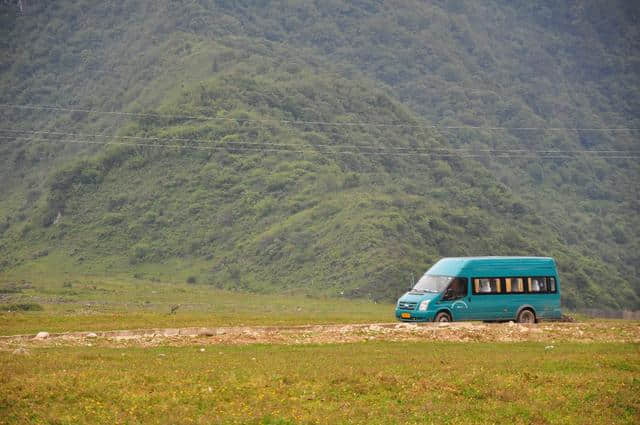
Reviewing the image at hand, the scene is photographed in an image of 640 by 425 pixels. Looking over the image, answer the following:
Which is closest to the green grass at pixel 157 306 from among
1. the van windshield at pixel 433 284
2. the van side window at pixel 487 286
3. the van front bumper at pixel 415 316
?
the van front bumper at pixel 415 316

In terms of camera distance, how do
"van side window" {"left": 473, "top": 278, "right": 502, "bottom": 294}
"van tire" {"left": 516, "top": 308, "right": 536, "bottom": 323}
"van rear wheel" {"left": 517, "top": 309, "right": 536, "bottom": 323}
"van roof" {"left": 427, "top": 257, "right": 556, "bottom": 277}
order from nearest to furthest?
"van roof" {"left": 427, "top": 257, "right": 556, "bottom": 277} → "van side window" {"left": 473, "top": 278, "right": 502, "bottom": 294} → "van tire" {"left": 516, "top": 308, "right": 536, "bottom": 323} → "van rear wheel" {"left": 517, "top": 309, "right": 536, "bottom": 323}

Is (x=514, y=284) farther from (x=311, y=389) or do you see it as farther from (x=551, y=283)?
(x=311, y=389)

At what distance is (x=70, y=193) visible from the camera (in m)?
114

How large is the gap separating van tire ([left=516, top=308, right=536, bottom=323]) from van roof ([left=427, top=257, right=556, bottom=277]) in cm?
194

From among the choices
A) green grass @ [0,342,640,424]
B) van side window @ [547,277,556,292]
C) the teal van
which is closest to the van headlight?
the teal van

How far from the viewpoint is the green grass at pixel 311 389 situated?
22.5m

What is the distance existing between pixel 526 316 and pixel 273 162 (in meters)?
75.1

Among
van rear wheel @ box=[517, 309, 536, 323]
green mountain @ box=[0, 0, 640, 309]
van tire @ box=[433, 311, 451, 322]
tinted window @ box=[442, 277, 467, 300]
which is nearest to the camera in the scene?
van tire @ box=[433, 311, 451, 322]

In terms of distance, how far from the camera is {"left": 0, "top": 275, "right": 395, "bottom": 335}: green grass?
47969 mm

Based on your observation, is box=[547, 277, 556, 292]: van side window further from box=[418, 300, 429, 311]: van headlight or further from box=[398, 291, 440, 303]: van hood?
box=[418, 300, 429, 311]: van headlight

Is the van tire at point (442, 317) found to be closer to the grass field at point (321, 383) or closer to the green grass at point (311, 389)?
the grass field at point (321, 383)

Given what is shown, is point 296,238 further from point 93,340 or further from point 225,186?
point 93,340

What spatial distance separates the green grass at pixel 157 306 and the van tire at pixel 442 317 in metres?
7.64

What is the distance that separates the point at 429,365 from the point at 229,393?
26.6 ft
